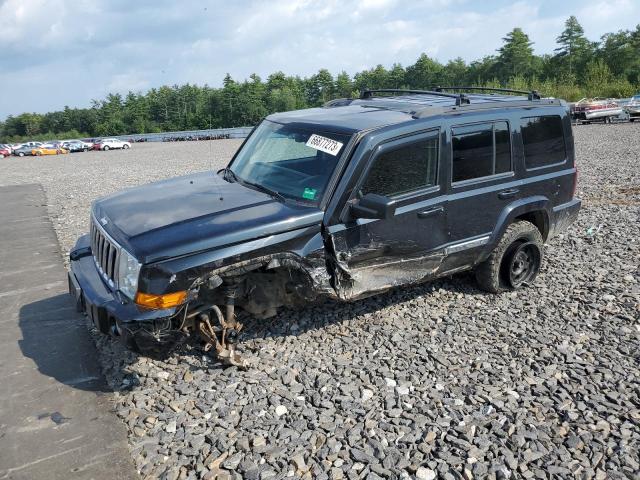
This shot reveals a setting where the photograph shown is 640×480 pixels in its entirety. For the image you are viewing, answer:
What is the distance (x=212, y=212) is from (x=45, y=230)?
23.6ft

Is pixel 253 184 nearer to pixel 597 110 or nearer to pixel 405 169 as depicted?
pixel 405 169

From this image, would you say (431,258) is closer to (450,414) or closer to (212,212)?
(450,414)

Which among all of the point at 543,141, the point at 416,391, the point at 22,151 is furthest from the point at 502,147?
the point at 22,151

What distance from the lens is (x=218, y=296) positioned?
13.4 ft

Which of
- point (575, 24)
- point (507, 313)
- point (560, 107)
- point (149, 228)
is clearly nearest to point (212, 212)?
point (149, 228)

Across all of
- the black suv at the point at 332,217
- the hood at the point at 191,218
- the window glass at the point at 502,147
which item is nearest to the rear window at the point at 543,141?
the black suv at the point at 332,217

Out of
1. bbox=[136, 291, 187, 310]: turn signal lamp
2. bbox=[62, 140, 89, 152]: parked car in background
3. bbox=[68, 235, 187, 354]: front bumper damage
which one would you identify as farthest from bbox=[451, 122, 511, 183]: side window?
bbox=[62, 140, 89, 152]: parked car in background

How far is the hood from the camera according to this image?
3639mm

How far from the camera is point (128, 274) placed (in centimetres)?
371

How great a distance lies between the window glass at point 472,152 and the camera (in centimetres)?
487

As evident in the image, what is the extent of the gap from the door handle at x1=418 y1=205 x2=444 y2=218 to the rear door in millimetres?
124

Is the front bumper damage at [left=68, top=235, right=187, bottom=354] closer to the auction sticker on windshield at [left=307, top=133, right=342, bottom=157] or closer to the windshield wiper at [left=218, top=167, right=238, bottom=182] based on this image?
the windshield wiper at [left=218, top=167, right=238, bottom=182]

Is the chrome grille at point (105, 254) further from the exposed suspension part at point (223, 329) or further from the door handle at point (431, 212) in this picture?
the door handle at point (431, 212)

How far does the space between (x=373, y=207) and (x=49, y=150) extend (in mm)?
52996
